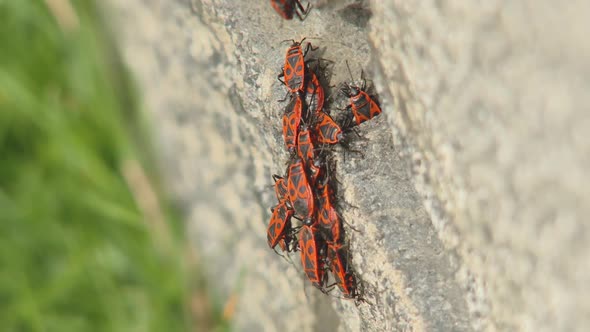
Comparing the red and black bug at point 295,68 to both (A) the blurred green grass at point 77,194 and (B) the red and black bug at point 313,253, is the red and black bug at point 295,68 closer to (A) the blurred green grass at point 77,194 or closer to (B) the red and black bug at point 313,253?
(B) the red and black bug at point 313,253

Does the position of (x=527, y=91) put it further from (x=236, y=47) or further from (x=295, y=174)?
(x=236, y=47)

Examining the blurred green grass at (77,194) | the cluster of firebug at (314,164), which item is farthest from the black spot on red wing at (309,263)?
the blurred green grass at (77,194)

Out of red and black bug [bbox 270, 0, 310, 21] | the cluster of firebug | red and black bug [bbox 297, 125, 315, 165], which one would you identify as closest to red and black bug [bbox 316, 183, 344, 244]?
the cluster of firebug

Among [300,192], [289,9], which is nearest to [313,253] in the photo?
[300,192]

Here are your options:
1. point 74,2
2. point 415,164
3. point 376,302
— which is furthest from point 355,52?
point 74,2

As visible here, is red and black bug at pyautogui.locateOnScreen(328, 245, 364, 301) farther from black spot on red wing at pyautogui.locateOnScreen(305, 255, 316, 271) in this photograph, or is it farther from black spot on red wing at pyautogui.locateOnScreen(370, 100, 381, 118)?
black spot on red wing at pyautogui.locateOnScreen(370, 100, 381, 118)
